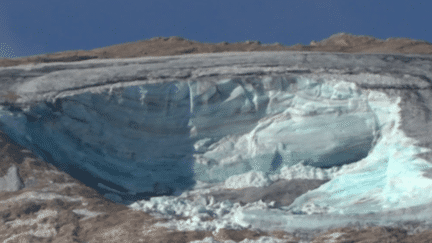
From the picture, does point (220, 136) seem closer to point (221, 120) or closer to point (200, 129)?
point (221, 120)

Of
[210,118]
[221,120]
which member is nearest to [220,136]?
[221,120]

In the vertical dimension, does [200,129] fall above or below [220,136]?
above

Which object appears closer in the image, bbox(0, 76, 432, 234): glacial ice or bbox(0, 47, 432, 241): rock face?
bbox(0, 76, 432, 234): glacial ice

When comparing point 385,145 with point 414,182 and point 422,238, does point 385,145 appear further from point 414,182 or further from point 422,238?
point 422,238

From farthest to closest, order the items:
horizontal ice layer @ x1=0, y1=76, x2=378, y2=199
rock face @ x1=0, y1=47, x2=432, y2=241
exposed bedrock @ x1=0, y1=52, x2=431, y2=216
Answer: horizontal ice layer @ x1=0, y1=76, x2=378, y2=199, exposed bedrock @ x1=0, y1=52, x2=431, y2=216, rock face @ x1=0, y1=47, x2=432, y2=241

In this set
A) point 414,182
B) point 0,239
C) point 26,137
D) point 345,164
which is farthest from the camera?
point 345,164

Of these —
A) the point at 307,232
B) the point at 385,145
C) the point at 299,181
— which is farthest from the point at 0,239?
the point at 385,145
